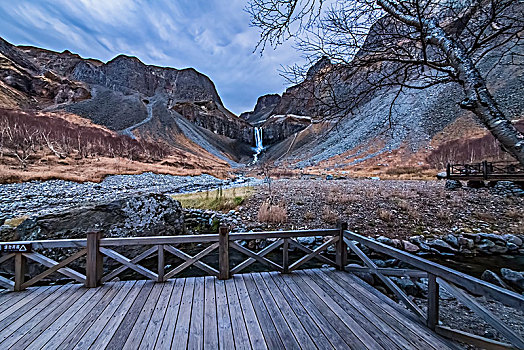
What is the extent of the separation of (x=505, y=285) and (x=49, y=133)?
45.7 meters

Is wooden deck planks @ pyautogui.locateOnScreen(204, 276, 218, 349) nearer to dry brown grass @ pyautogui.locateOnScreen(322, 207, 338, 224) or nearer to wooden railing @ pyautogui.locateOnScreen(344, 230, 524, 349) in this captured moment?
wooden railing @ pyautogui.locateOnScreen(344, 230, 524, 349)

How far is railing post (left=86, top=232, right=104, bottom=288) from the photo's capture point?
3.01 metres

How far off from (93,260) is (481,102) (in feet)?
15.8

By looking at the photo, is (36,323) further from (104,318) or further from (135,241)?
(135,241)

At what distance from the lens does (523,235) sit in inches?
252

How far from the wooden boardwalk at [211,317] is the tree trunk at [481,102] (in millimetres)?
1906

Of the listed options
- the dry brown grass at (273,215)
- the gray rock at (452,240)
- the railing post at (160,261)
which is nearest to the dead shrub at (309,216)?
the dry brown grass at (273,215)

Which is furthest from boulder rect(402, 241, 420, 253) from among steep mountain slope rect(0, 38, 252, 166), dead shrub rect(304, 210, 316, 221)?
steep mountain slope rect(0, 38, 252, 166)

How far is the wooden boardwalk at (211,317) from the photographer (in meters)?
2.01

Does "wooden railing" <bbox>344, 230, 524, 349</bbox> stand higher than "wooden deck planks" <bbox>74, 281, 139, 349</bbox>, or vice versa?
"wooden railing" <bbox>344, 230, 524, 349</bbox>

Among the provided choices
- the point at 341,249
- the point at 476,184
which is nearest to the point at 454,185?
the point at 476,184

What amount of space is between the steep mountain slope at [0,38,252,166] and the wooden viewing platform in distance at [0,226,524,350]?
52899 mm

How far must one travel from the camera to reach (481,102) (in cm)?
181

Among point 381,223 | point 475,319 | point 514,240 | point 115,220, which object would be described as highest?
point 115,220
